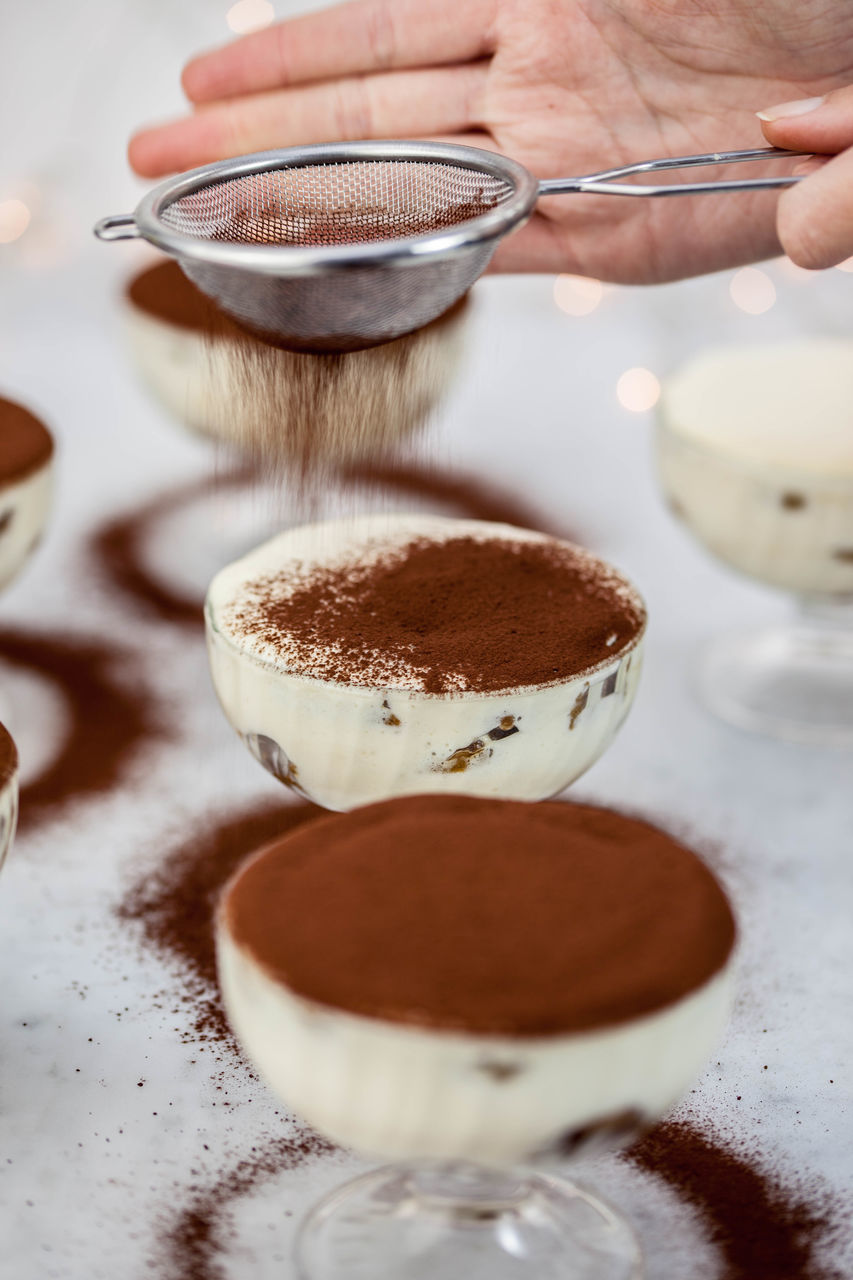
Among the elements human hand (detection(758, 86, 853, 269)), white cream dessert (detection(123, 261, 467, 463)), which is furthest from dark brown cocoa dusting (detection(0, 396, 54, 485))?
human hand (detection(758, 86, 853, 269))

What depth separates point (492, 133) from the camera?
172 cm

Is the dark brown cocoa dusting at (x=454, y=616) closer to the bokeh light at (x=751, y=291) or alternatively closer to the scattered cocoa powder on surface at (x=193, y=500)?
the scattered cocoa powder on surface at (x=193, y=500)

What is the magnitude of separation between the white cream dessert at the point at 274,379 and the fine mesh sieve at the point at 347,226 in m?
0.07

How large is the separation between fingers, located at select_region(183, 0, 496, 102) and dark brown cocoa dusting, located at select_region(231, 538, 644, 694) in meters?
0.68

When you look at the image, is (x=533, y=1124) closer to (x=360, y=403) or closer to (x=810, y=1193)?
(x=810, y=1193)

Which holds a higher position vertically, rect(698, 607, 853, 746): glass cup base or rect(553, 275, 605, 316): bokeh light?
rect(553, 275, 605, 316): bokeh light

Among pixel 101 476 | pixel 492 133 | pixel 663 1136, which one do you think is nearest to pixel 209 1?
pixel 101 476

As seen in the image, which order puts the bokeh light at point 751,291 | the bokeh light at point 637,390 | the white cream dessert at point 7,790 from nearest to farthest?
the white cream dessert at point 7,790 < the bokeh light at point 637,390 < the bokeh light at point 751,291

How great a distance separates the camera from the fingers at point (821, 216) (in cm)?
133

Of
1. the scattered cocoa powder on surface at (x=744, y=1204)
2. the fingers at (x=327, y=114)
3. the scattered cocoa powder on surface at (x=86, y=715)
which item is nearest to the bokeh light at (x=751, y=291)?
the fingers at (x=327, y=114)

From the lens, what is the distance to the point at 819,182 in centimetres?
134

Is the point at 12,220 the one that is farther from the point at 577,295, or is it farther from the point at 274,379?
the point at 274,379

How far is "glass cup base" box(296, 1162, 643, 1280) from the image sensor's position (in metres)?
0.99

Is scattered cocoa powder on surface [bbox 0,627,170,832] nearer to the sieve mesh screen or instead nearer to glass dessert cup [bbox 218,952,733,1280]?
the sieve mesh screen
